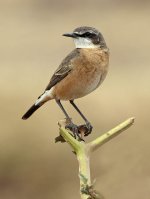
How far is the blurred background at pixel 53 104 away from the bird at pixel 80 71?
38 cm

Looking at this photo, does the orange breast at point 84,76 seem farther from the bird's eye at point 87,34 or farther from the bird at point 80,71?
the bird's eye at point 87,34

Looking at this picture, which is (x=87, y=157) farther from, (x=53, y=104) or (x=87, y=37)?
(x=53, y=104)

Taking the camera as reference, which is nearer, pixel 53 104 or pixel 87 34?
pixel 87 34

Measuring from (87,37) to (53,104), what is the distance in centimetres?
955

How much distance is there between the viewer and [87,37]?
16.1ft

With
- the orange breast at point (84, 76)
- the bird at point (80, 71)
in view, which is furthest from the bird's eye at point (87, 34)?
the orange breast at point (84, 76)

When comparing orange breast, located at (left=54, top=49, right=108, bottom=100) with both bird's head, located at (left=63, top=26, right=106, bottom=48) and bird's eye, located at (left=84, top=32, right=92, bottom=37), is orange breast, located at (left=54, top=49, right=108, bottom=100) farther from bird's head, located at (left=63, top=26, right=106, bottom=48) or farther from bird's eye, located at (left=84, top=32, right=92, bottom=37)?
bird's eye, located at (left=84, top=32, right=92, bottom=37)

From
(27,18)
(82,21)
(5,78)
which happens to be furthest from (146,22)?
(5,78)

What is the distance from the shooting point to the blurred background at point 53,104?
1113 centimetres

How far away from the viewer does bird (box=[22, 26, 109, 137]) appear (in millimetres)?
4883

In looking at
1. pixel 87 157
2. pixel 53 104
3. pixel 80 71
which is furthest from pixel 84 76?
pixel 53 104

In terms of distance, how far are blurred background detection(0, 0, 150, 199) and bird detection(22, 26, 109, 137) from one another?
380mm

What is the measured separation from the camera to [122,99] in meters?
14.7

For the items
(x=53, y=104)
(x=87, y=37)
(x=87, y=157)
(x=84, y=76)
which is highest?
(x=53, y=104)
